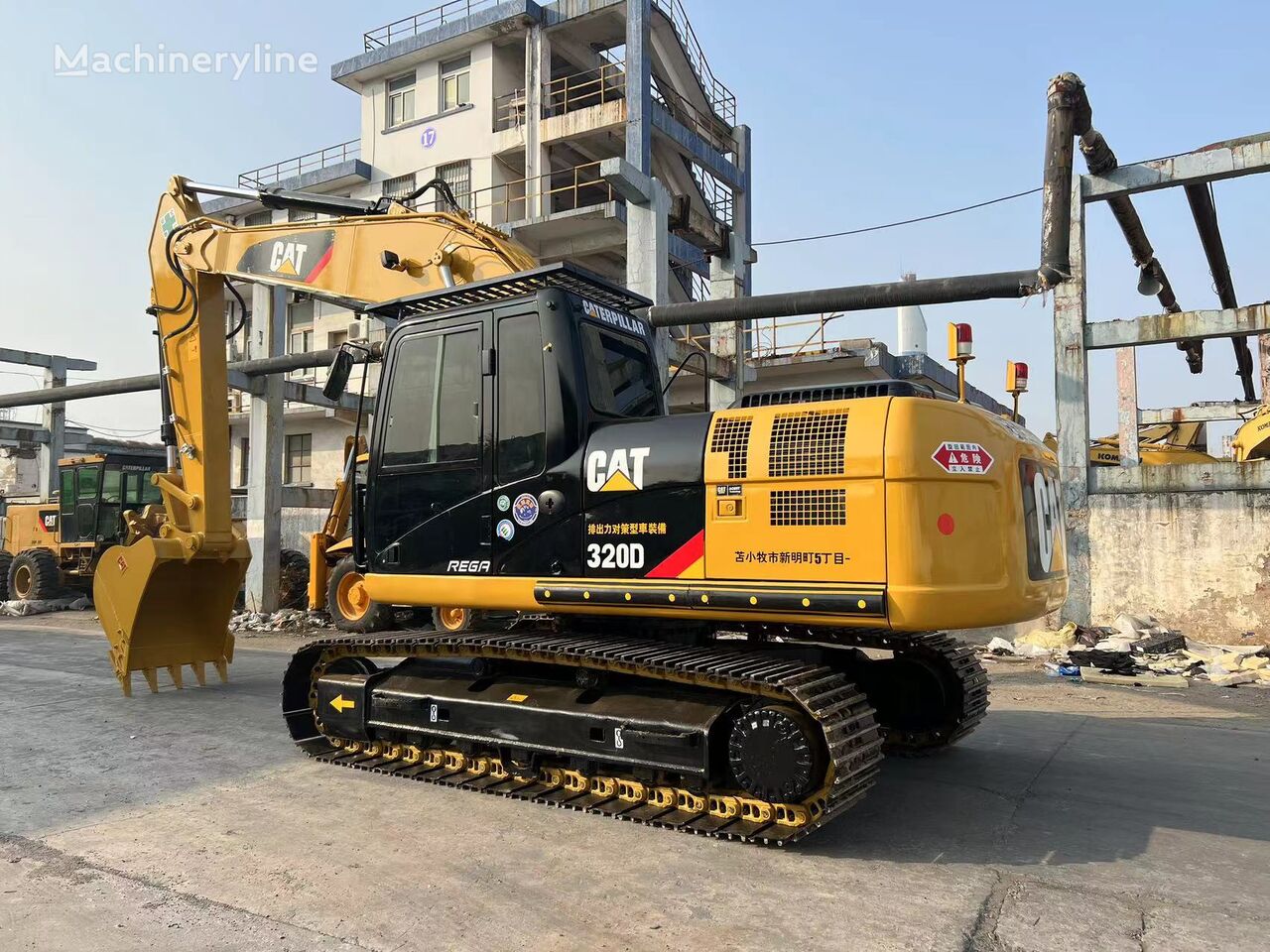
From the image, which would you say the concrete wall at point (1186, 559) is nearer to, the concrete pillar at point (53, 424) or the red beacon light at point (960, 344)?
the red beacon light at point (960, 344)

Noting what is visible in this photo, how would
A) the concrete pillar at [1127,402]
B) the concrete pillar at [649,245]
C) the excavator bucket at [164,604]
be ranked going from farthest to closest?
the concrete pillar at [1127,402], the concrete pillar at [649,245], the excavator bucket at [164,604]

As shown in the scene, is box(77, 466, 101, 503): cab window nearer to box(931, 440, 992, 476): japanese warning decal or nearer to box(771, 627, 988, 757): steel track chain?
box(771, 627, 988, 757): steel track chain

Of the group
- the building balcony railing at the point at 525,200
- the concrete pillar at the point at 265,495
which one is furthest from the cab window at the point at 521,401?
the building balcony railing at the point at 525,200

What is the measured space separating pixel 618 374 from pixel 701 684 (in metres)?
1.97

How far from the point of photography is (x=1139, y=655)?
9.62 meters

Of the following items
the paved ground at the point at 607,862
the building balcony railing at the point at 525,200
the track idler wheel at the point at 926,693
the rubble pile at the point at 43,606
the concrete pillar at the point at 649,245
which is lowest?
the rubble pile at the point at 43,606

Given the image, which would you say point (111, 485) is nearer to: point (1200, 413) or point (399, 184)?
point (399, 184)

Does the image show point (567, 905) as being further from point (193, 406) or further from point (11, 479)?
point (11, 479)

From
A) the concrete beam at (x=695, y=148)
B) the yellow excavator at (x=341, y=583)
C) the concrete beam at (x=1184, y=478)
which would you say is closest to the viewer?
the concrete beam at (x=1184, y=478)

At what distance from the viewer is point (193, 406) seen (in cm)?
820

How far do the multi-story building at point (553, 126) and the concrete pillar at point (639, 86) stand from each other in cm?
3

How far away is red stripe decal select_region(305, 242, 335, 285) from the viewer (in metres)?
6.97

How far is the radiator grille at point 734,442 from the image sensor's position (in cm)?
449

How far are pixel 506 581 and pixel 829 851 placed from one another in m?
2.19
